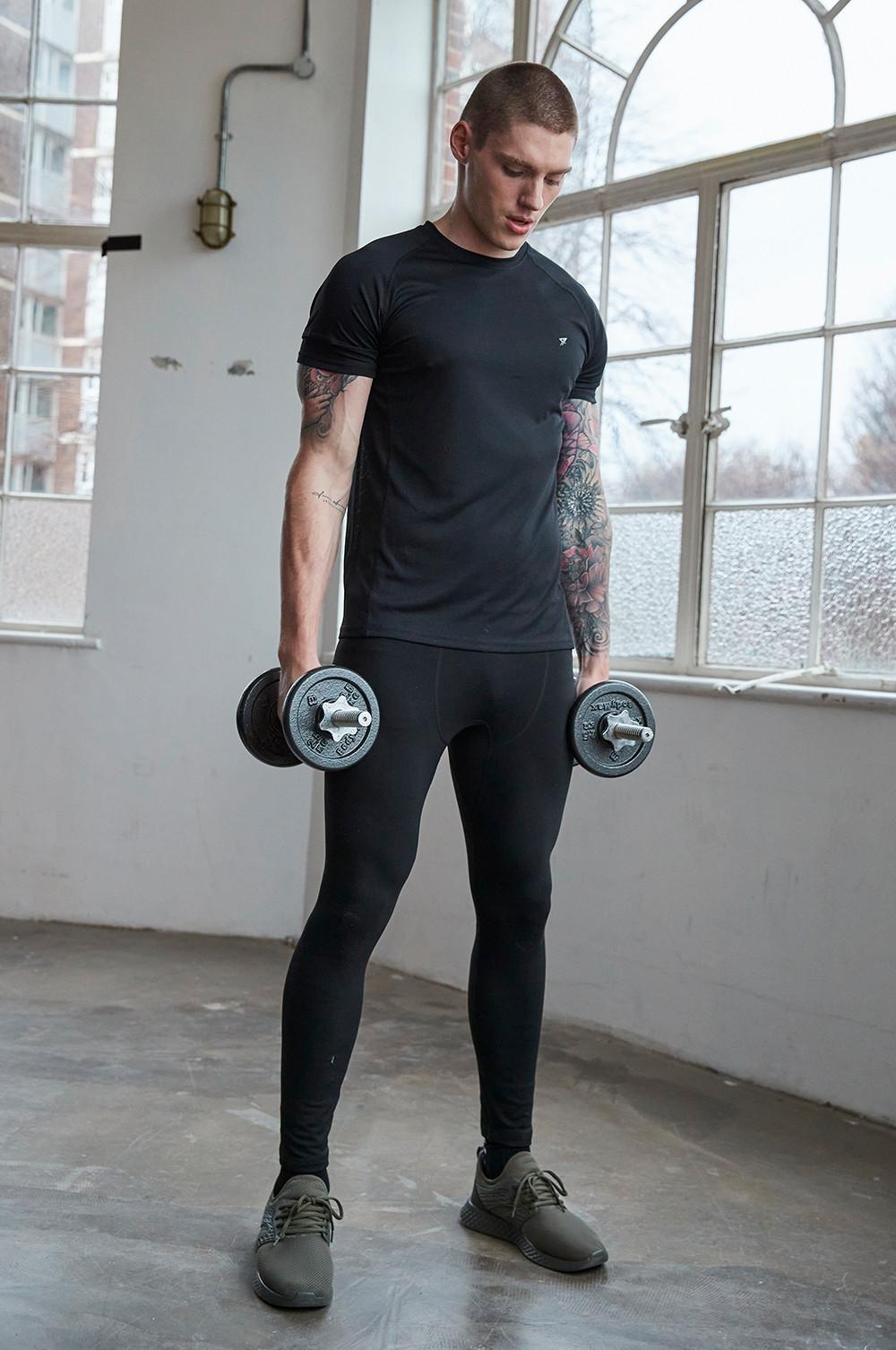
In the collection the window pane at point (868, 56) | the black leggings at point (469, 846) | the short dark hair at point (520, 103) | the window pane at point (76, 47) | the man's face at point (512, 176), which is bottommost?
the black leggings at point (469, 846)

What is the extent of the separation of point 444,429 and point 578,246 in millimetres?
2026

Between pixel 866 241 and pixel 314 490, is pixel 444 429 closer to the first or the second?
pixel 314 490

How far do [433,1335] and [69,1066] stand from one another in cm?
131

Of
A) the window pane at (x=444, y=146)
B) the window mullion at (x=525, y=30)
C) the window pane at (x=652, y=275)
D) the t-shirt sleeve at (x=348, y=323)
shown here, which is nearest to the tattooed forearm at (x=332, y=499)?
the t-shirt sleeve at (x=348, y=323)

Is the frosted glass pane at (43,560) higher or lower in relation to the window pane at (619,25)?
lower

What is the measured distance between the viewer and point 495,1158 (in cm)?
208

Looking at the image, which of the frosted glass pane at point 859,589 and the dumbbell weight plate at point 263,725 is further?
the frosted glass pane at point 859,589

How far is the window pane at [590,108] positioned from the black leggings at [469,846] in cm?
213

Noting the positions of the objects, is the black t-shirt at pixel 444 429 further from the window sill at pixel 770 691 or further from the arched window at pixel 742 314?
the arched window at pixel 742 314

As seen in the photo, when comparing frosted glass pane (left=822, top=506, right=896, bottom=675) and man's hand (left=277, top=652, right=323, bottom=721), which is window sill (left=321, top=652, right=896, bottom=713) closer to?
frosted glass pane (left=822, top=506, right=896, bottom=675)

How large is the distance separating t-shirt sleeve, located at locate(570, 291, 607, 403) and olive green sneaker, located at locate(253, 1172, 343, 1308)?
4.07 feet

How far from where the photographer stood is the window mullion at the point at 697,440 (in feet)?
10.8

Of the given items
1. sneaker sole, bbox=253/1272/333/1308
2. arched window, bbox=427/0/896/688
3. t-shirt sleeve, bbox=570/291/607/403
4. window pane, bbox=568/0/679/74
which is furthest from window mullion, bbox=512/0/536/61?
sneaker sole, bbox=253/1272/333/1308

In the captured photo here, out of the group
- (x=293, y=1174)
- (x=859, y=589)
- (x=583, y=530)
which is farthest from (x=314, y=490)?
(x=859, y=589)
